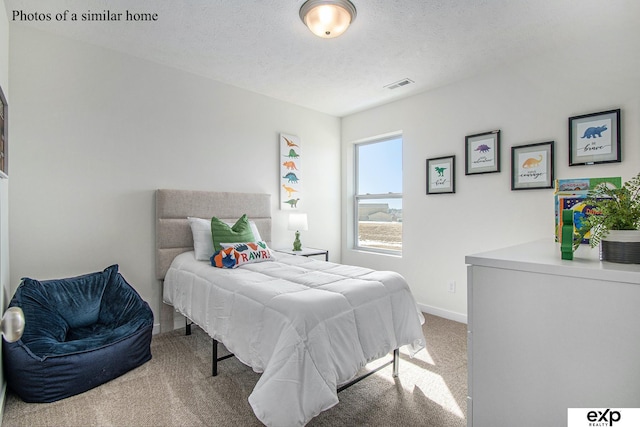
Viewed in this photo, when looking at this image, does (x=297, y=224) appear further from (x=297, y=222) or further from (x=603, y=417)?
(x=603, y=417)

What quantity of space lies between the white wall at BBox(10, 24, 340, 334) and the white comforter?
95 cm

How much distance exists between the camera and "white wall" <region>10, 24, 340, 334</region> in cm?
248

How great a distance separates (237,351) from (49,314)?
1481 millimetres

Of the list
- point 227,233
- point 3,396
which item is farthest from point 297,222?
point 3,396

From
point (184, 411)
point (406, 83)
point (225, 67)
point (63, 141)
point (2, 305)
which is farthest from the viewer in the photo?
point (406, 83)

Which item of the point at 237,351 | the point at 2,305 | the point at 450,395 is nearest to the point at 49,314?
the point at 2,305

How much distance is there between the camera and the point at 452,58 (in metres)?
2.95

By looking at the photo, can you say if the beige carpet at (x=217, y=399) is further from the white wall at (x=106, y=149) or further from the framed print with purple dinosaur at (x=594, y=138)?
the framed print with purple dinosaur at (x=594, y=138)

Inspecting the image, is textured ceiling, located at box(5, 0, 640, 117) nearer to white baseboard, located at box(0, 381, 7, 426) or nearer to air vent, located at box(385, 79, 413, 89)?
air vent, located at box(385, 79, 413, 89)

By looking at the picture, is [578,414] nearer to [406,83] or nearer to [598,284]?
[598,284]

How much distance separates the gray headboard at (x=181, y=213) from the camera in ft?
9.95

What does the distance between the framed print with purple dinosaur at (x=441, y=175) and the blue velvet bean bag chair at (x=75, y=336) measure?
10.5 ft

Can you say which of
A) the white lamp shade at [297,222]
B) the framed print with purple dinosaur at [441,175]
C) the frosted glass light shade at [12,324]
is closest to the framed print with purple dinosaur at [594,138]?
the framed print with purple dinosaur at [441,175]

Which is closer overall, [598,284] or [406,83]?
[598,284]
